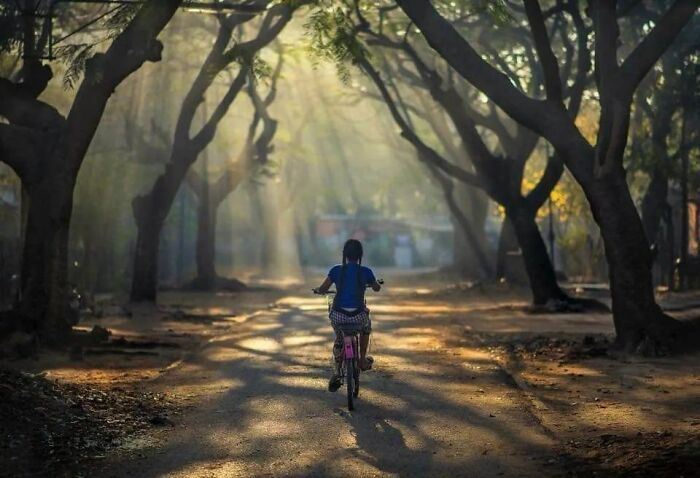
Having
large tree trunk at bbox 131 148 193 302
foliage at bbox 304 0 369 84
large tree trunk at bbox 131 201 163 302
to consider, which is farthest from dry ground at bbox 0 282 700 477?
large tree trunk at bbox 131 148 193 302

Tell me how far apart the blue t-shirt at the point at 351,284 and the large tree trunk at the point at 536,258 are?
1492cm

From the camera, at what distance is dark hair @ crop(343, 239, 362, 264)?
11633mm

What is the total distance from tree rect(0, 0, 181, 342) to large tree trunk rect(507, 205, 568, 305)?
12.0 m

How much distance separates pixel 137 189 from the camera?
43.2 metres

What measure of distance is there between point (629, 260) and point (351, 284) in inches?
227

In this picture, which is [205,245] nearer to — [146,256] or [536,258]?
[146,256]

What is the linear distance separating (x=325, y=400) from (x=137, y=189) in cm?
3289

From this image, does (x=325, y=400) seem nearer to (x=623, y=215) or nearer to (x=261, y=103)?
(x=623, y=215)

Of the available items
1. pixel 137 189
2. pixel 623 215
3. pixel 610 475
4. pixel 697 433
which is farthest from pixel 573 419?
pixel 137 189

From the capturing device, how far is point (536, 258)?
2592 cm

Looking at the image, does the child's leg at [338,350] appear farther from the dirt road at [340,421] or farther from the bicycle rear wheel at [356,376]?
the dirt road at [340,421]

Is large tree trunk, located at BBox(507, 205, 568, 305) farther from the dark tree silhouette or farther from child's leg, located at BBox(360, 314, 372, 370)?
child's leg, located at BBox(360, 314, 372, 370)

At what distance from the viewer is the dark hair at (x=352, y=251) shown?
1163 centimetres

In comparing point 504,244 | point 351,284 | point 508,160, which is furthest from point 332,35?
point 504,244
